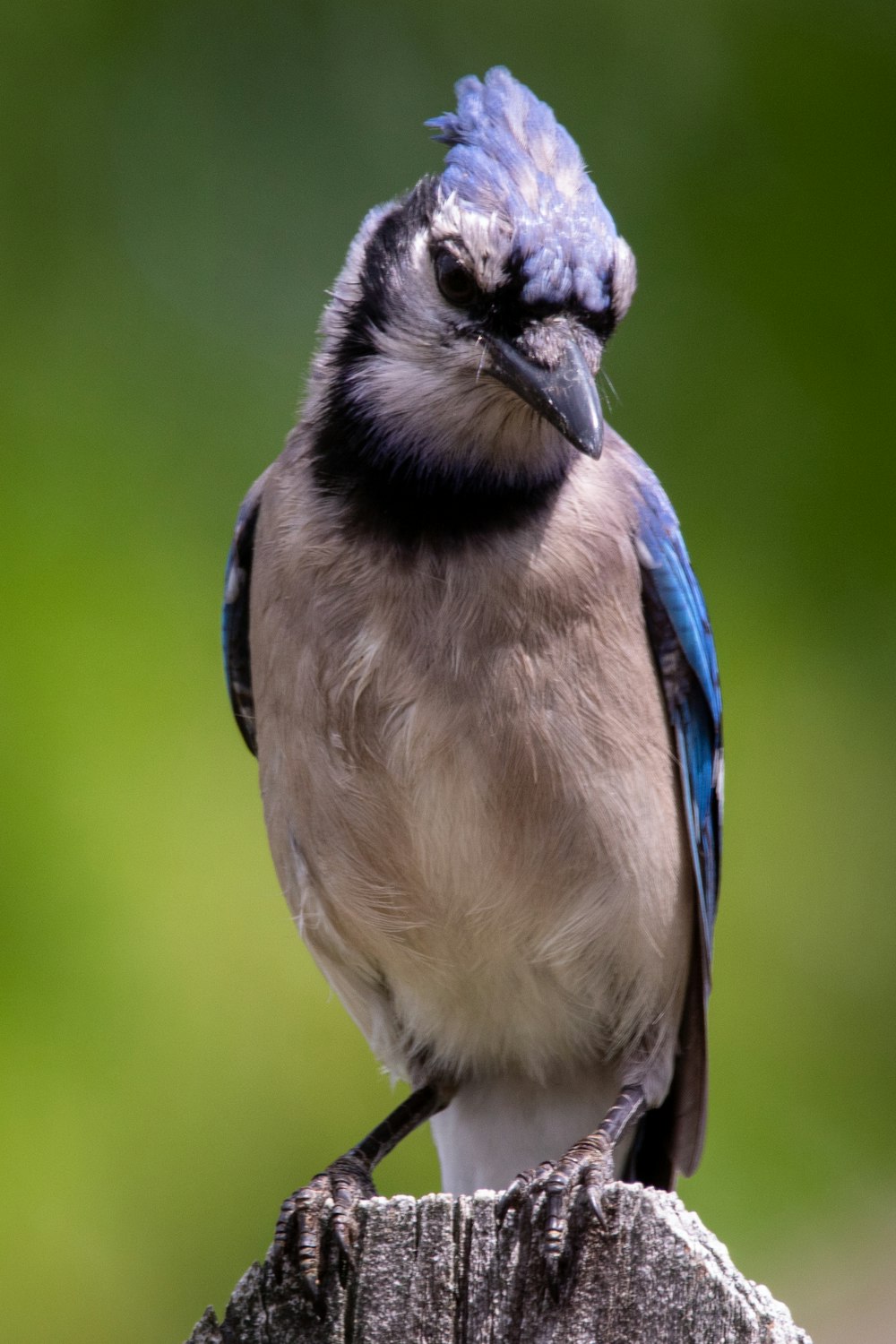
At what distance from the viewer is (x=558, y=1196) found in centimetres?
212

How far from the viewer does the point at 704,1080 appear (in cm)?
317

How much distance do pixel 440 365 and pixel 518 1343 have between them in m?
1.51

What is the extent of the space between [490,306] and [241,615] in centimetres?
92

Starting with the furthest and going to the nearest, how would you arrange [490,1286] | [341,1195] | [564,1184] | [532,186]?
[532,186] < [341,1195] < [564,1184] < [490,1286]

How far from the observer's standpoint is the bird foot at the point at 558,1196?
1927 mm

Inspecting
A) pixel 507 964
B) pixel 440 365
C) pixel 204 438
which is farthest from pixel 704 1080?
pixel 204 438

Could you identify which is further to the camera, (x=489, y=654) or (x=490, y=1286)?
(x=489, y=654)

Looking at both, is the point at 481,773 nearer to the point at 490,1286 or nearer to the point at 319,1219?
the point at 319,1219

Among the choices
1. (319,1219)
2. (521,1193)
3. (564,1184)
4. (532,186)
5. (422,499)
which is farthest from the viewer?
(422,499)

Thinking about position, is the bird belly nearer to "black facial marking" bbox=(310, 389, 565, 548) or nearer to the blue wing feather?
the blue wing feather

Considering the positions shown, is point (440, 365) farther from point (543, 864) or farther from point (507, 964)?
point (507, 964)

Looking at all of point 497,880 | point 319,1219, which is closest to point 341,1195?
point 319,1219

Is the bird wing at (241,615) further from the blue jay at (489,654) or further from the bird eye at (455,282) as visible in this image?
the bird eye at (455,282)

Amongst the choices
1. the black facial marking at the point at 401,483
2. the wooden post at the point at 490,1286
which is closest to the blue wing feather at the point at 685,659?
the black facial marking at the point at 401,483
